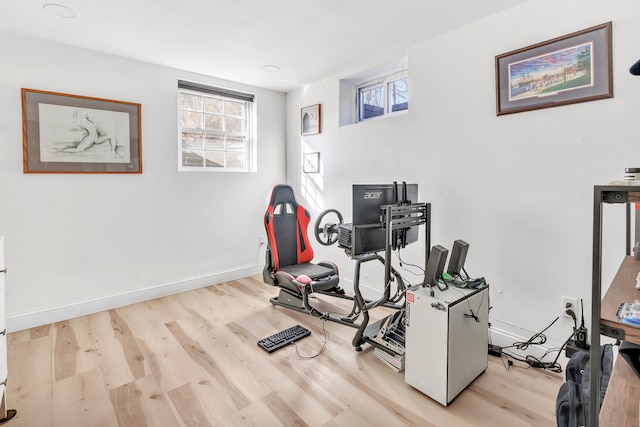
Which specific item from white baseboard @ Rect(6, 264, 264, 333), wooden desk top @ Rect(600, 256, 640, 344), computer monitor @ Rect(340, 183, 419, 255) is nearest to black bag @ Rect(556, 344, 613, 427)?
wooden desk top @ Rect(600, 256, 640, 344)

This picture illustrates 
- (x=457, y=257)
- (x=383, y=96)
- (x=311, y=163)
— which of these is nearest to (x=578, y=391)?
(x=457, y=257)

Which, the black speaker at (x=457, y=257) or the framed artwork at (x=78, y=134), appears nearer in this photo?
the black speaker at (x=457, y=257)

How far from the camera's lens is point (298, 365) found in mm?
2125

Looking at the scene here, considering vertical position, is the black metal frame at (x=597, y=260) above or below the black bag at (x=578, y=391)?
above

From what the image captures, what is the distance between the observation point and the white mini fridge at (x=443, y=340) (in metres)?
1.70

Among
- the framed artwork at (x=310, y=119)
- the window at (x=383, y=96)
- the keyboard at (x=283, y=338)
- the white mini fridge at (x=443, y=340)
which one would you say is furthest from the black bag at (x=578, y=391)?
the framed artwork at (x=310, y=119)

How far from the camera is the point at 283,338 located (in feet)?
8.02

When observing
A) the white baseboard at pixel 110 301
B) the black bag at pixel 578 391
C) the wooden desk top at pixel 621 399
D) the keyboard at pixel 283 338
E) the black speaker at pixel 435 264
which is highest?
the black speaker at pixel 435 264

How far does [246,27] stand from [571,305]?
9.66ft

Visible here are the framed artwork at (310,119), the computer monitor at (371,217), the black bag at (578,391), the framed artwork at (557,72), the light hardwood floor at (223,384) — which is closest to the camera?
the black bag at (578,391)

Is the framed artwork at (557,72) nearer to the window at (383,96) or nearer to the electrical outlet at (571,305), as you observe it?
the window at (383,96)

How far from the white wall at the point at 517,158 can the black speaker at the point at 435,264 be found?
70 centimetres

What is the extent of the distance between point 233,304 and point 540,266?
2.59 metres

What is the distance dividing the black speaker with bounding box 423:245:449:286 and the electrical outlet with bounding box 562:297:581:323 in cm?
85
